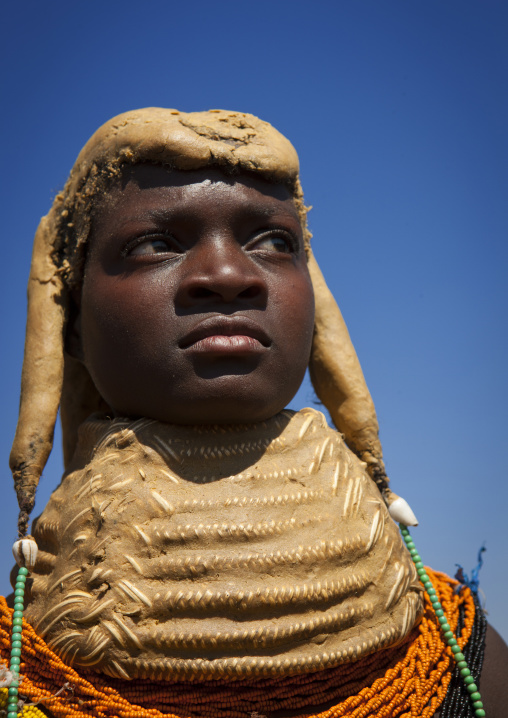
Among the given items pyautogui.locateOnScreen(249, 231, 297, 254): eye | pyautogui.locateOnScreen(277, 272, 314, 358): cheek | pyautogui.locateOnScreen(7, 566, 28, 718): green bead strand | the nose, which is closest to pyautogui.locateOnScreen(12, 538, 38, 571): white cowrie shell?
pyautogui.locateOnScreen(7, 566, 28, 718): green bead strand

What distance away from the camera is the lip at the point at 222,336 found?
81.6 inches

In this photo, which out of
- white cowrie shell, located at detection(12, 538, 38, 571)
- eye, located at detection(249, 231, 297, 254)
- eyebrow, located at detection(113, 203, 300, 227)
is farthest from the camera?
eye, located at detection(249, 231, 297, 254)

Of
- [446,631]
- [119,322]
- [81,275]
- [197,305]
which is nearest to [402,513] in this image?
[446,631]

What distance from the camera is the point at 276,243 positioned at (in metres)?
2.36

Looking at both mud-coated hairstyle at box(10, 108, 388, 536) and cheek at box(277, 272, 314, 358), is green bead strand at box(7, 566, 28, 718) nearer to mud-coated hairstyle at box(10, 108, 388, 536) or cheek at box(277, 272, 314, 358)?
mud-coated hairstyle at box(10, 108, 388, 536)

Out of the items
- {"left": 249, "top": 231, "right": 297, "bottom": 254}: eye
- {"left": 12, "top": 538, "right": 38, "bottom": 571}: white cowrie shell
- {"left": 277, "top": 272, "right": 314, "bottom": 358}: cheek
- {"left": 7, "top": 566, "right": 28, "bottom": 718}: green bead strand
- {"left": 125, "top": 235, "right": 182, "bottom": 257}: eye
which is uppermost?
{"left": 249, "top": 231, "right": 297, "bottom": 254}: eye

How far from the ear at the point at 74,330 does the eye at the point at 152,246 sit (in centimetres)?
43

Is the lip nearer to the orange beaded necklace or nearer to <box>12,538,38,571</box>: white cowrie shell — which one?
<box>12,538,38,571</box>: white cowrie shell

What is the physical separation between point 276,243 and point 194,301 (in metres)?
0.40

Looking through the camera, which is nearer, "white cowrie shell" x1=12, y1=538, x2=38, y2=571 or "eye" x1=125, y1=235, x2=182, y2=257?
"white cowrie shell" x1=12, y1=538, x2=38, y2=571

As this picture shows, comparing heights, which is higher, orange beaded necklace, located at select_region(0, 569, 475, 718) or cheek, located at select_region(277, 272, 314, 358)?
cheek, located at select_region(277, 272, 314, 358)

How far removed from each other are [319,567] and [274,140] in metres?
1.41

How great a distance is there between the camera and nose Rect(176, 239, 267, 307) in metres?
2.09

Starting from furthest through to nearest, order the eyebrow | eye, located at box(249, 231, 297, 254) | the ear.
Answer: the ear → eye, located at box(249, 231, 297, 254) → the eyebrow
